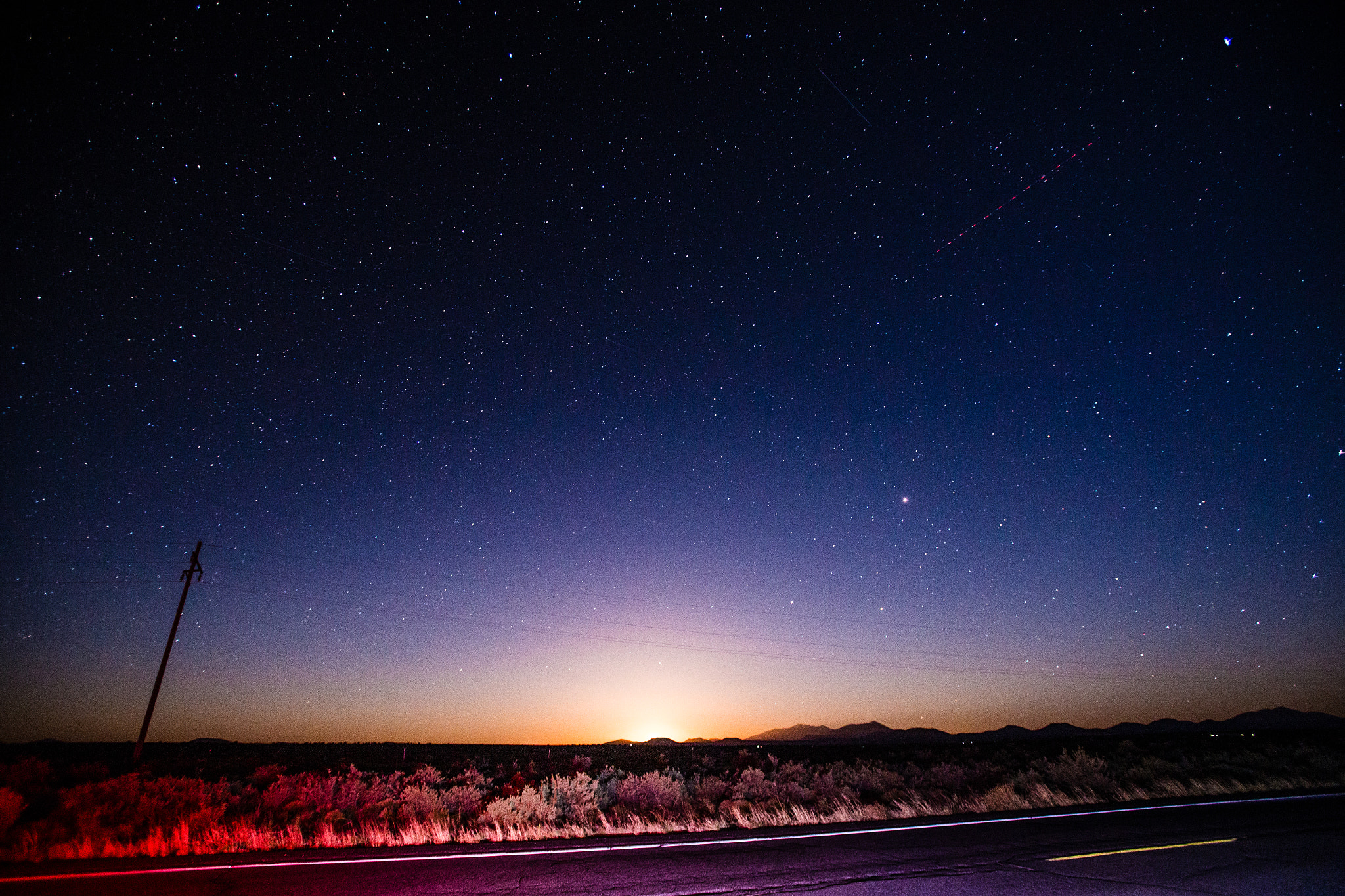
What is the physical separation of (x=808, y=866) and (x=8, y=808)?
50.4ft

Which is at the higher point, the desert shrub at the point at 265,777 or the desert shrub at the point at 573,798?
the desert shrub at the point at 573,798

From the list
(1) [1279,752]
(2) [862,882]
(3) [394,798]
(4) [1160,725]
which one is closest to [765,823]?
(2) [862,882]

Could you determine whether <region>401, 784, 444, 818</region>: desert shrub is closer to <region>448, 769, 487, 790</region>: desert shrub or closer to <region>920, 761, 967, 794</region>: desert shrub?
<region>448, 769, 487, 790</region>: desert shrub

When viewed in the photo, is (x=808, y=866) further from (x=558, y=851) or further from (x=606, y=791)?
(x=606, y=791)

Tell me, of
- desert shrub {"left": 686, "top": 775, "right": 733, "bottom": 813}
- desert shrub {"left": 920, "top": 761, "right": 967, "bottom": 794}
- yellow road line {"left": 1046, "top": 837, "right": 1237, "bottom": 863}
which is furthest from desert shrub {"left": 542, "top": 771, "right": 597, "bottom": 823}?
desert shrub {"left": 920, "top": 761, "right": 967, "bottom": 794}

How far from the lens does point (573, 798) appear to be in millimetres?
13117

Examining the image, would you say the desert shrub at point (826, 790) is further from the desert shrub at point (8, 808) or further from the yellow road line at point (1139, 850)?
the desert shrub at point (8, 808)

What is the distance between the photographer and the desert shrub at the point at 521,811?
1099cm

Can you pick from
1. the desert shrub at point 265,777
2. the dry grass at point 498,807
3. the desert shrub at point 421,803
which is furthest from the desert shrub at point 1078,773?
the desert shrub at point 265,777

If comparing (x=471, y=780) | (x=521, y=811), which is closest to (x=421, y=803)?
(x=521, y=811)

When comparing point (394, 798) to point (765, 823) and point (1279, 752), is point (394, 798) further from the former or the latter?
point (1279, 752)

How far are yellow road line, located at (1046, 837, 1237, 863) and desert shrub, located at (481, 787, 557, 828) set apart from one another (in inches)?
342

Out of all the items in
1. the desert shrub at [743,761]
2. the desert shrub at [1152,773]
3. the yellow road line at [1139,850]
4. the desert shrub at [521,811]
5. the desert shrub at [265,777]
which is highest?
the desert shrub at [1152,773]

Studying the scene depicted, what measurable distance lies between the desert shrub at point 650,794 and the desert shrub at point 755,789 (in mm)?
1478
